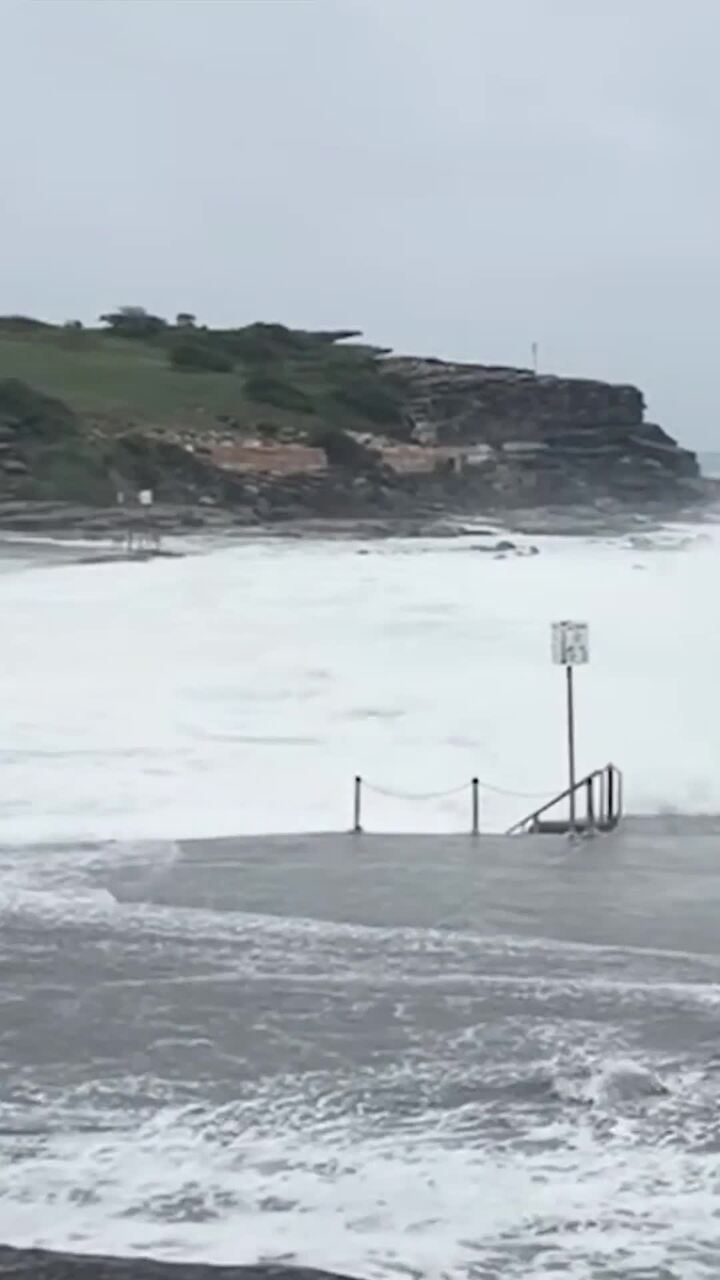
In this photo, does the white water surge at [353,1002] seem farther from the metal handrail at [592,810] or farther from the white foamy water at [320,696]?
the metal handrail at [592,810]

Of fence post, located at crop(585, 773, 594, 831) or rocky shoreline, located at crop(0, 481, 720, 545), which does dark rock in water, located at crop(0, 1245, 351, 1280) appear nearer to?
fence post, located at crop(585, 773, 594, 831)

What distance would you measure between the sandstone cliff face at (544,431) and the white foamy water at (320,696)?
59.3 m

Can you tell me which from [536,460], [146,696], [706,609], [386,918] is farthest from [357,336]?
[386,918]

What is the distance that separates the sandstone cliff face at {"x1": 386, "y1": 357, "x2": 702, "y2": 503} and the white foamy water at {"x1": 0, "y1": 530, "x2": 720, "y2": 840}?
5927 centimetres

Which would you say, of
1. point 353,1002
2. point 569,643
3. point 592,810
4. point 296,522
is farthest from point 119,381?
point 353,1002

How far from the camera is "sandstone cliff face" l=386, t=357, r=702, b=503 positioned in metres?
119

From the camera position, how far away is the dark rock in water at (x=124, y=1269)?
7555mm

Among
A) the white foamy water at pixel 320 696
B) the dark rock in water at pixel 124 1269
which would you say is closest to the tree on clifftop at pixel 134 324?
the white foamy water at pixel 320 696

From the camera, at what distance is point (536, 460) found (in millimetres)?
119688

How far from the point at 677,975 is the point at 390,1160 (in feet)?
13.6

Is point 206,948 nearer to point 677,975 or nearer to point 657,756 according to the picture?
point 677,975

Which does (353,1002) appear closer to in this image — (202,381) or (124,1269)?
(124,1269)

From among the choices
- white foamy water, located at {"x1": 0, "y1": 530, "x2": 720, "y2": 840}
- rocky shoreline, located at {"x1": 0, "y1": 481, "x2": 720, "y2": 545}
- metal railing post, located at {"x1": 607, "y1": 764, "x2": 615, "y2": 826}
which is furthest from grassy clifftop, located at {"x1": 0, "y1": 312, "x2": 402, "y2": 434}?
metal railing post, located at {"x1": 607, "y1": 764, "x2": 615, "y2": 826}

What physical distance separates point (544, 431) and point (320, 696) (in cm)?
9513
